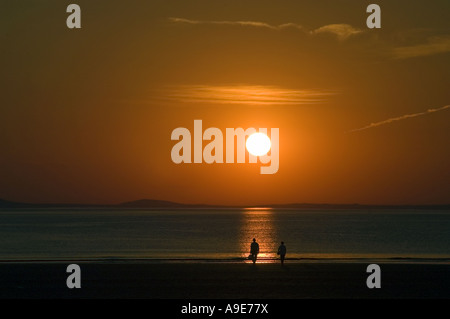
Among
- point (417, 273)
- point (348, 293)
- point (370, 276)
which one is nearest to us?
point (348, 293)

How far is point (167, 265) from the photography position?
4384 centimetres

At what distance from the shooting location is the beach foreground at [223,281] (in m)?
31.5

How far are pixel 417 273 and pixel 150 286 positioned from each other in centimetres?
1567

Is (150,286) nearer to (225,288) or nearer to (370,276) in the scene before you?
(225,288)

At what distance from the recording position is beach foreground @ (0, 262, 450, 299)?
31516mm

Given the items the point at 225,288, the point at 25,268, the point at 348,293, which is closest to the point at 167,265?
the point at 25,268

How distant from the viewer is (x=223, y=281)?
3559cm
